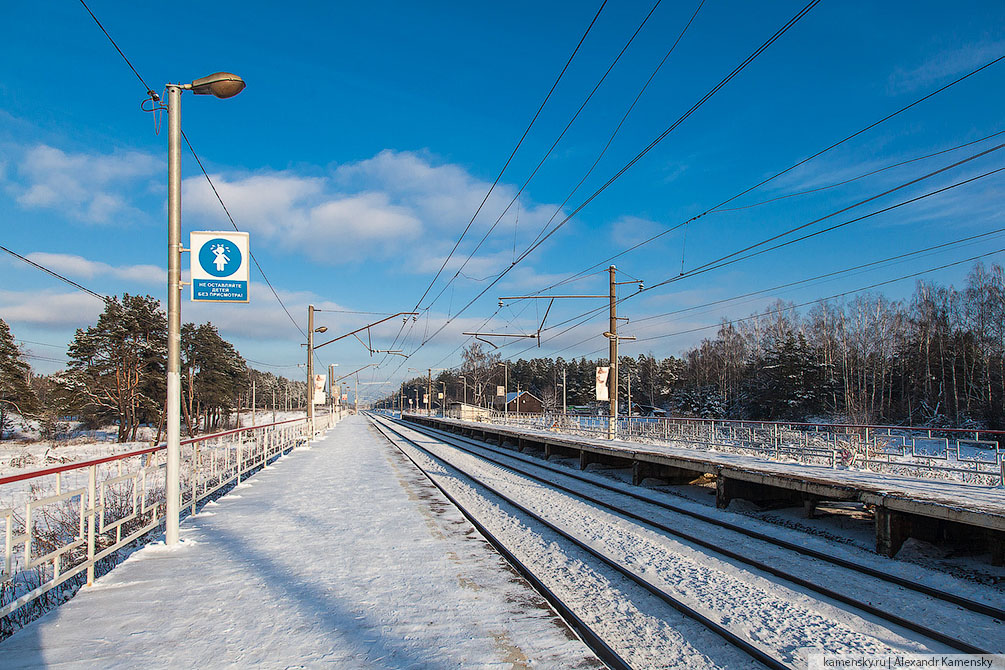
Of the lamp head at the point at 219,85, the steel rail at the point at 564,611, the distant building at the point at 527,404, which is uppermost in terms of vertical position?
the lamp head at the point at 219,85

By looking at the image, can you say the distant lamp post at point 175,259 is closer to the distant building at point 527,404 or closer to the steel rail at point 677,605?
the steel rail at point 677,605

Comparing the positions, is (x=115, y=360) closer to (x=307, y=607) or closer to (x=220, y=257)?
(x=220, y=257)

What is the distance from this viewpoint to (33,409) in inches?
1784

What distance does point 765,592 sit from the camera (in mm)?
6285

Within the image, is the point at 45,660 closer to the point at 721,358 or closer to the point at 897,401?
the point at 897,401

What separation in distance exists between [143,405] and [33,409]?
824 centimetres

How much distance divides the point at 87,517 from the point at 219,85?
210 inches

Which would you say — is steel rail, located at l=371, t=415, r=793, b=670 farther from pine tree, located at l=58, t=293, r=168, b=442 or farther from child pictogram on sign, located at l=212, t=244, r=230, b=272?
pine tree, located at l=58, t=293, r=168, b=442

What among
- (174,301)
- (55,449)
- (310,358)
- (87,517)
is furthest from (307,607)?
(55,449)

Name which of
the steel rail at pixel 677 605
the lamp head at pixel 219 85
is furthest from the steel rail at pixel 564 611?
the lamp head at pixel 219 85

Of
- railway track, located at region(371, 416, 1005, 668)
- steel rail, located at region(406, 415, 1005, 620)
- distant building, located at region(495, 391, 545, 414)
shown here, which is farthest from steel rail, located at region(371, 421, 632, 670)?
distant building, located at region(495, 391, 545, 414)

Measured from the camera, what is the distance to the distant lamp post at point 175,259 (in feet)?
24.3

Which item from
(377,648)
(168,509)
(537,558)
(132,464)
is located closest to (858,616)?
(537,558)

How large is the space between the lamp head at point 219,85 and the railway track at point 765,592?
691 cm
